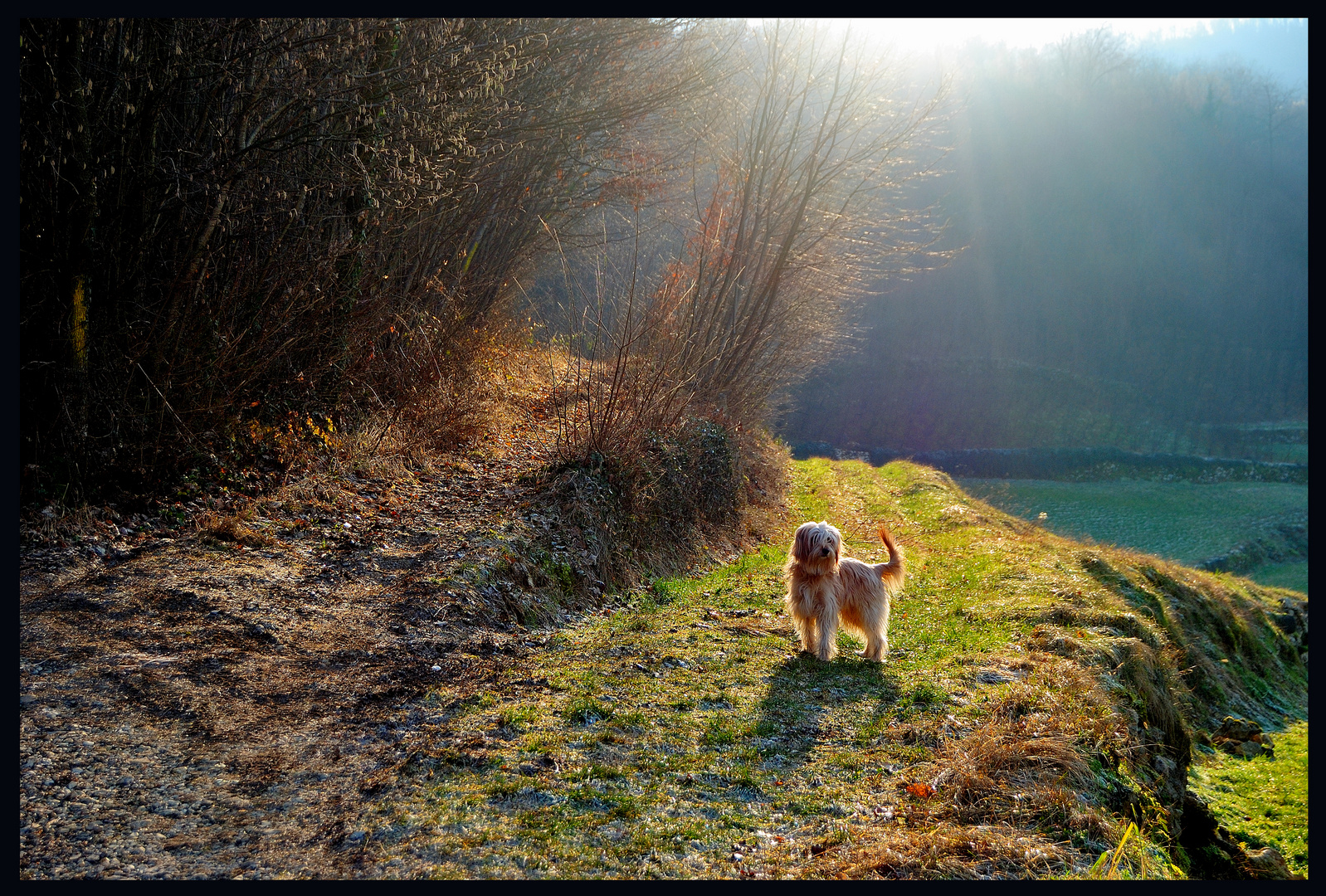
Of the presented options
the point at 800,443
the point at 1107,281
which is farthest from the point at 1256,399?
the point at 800,443

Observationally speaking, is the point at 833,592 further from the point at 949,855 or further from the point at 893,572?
the point at 949,855

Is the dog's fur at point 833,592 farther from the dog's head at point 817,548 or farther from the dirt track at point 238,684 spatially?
the dirt track at point 238,684

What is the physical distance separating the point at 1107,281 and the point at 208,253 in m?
106

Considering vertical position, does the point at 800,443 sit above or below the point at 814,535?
below

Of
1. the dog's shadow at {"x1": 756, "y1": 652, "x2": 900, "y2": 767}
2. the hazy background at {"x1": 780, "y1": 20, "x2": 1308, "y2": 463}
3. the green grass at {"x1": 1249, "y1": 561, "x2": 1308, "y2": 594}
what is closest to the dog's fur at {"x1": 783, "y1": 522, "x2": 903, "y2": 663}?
the dog's shadow at {"x1": 756, "y1": 652, "x2": 900, "y2": 767}

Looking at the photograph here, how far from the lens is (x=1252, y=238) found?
322ft

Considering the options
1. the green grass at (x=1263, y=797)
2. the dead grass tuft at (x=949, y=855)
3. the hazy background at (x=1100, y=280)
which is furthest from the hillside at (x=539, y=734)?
the hazy background at (x=1100, y=280)

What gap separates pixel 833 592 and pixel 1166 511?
4111cm

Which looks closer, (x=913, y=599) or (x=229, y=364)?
(x=229, y=364)

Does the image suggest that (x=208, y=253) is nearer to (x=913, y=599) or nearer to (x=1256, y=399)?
(x=913, y=599)

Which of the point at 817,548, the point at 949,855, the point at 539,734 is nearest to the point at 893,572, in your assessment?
the point at 817,548

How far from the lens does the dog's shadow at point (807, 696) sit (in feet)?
18.1

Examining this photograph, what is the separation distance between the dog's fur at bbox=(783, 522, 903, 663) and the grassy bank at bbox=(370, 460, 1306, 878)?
315 mm

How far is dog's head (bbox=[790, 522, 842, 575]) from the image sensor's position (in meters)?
6.79
